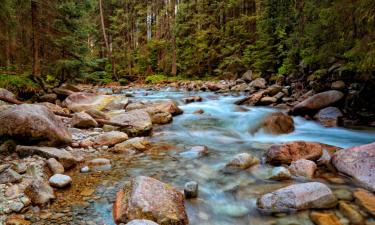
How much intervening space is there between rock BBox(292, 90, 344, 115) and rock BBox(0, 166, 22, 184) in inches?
324

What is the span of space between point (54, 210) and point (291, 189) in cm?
289

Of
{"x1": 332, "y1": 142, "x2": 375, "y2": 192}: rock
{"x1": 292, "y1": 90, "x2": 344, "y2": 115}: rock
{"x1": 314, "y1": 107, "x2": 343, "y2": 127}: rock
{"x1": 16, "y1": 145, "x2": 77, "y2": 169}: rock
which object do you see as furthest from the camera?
{"x1": 292, "y1": 90, "x2": 344, "y2": 115}: rock

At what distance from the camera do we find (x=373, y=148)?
448 cm

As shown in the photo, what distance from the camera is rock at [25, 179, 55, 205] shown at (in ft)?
11.6

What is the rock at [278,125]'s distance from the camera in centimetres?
788

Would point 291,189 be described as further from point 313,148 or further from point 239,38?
point 239,38

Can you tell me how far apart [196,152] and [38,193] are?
321 cm

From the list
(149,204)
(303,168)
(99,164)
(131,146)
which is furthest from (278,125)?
(149,204)

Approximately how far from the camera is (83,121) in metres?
7.58

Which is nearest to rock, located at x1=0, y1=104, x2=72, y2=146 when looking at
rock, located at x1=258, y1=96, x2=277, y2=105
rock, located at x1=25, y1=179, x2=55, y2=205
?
rock, located at x1=25, y1=179, x2=55, y2=205

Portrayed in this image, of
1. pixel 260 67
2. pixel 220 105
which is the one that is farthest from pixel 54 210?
pixel 260 67

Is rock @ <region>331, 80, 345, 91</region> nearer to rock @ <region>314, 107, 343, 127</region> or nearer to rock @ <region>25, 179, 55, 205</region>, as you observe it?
rock @ <region>314, 107, 343, 127</region>

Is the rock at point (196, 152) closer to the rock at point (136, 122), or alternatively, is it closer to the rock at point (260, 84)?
the rock at point (136, 122)

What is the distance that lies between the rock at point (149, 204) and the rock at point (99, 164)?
1.37 meters
